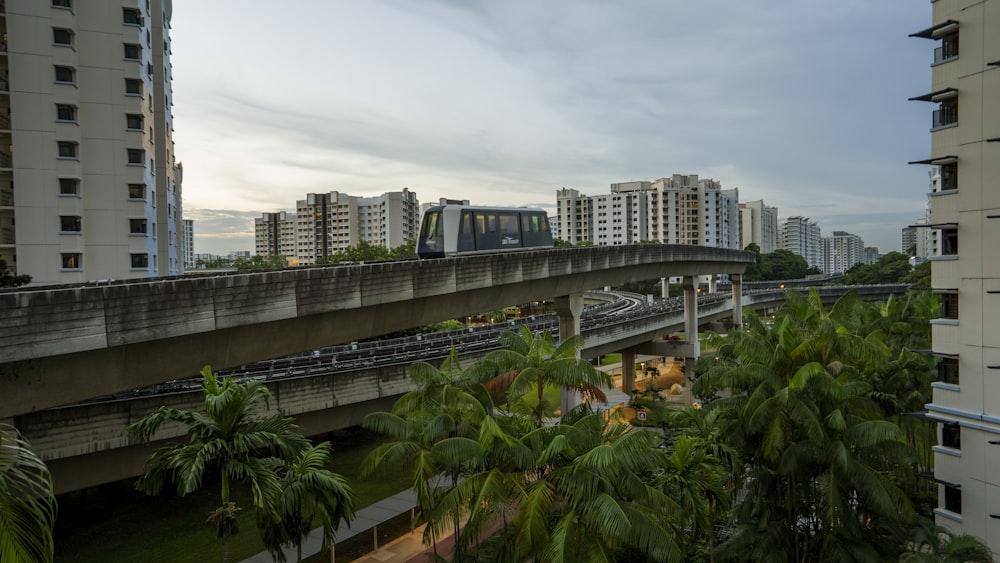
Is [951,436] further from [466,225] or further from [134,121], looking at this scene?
[134,121]

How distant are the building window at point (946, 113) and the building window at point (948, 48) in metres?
1.22

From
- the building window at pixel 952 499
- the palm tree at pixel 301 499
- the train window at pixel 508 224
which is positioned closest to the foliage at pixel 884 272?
the train window at pixel 508 224

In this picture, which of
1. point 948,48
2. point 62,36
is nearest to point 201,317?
point 948,48

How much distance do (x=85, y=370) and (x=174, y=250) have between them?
47297 millimetres

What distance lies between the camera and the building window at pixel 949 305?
1714 cm

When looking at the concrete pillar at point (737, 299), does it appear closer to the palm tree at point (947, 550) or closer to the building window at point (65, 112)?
the palm tree at point (947, 550)

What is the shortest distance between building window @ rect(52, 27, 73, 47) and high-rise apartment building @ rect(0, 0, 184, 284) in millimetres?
51

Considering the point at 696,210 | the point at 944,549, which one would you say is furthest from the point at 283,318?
the point at 696,210

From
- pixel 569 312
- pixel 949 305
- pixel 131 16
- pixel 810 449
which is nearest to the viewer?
pixel 810 449

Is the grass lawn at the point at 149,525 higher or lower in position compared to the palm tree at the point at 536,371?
lower

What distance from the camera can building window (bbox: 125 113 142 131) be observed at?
128 ft

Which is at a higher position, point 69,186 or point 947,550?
point 69,186

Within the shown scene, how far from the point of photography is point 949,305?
17.3 meters

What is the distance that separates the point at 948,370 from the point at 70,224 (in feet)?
147
